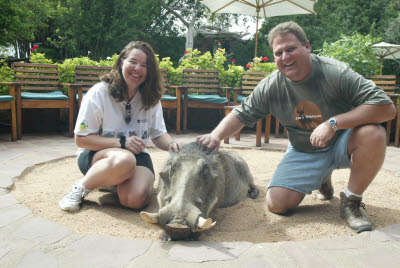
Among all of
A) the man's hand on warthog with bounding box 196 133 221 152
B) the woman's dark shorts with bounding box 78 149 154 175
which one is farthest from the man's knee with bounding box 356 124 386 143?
the woman's dark shorts with bounding box 78 149 154 175

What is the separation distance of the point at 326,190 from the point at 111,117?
7.19ft

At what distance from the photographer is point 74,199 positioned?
10.3 feet

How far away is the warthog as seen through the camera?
2396 mm

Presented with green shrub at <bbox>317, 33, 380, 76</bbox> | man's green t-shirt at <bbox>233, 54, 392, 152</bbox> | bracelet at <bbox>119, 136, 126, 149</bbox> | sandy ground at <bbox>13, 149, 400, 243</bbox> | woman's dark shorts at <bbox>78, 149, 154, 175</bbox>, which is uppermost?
green shrub at <bbox>317, 33, 380, 76</bbox>

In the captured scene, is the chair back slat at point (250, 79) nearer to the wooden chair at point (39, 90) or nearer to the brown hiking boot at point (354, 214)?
the wooden chair at point (39, 90)

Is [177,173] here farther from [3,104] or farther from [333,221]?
[3,104]

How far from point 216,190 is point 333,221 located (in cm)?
98

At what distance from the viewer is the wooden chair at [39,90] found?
6699 mm

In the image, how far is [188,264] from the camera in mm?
2141

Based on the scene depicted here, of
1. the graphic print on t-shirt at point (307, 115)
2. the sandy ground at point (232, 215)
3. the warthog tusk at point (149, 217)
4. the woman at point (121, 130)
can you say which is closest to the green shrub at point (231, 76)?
the sandy ground at point (232, 215)

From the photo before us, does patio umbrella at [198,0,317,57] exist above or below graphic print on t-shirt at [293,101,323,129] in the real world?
above

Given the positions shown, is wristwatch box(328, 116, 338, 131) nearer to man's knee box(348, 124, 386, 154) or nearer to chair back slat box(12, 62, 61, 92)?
man's knee box(348, 124, 386, 154)

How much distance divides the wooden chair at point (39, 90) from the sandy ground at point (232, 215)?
278 centimetres

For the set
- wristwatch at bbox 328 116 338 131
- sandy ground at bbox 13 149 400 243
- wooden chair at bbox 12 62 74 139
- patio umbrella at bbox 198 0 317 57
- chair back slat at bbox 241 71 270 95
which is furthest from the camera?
patio umbrella at bbox 198 0 317 57
